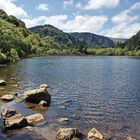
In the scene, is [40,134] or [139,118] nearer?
[40,134]

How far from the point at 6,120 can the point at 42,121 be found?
201 inches

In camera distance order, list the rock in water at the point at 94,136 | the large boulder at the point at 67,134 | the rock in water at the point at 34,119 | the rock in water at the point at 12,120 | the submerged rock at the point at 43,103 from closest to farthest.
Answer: the large boulder at the point at 67,134, the rock in water at the point at 94,136, the rock in water at the point at 12,120, the rock in water at the point at 34,119, the submerged rock at the point at 43,103

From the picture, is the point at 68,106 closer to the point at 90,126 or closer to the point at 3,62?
the point at 90,126

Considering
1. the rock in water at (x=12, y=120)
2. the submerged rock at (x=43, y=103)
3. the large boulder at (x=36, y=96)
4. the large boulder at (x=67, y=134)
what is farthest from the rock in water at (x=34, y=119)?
the large boulder at (x=36, y=96)

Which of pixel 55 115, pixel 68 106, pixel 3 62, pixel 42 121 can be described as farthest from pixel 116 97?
pixel 3 62

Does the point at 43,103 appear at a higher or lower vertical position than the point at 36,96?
lower

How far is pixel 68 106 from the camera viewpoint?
47375mm

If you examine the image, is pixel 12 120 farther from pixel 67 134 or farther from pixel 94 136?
pixel 94 136

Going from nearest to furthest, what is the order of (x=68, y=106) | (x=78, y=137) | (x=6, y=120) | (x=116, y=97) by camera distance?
(x=78, y=137), (x=6, y=120), (x=68, y=106), (x=116, y=97)

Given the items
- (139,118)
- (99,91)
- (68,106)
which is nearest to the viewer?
(139,118)

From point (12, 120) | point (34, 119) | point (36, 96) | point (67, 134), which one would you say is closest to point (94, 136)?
point (67, 134)

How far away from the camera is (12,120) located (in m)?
34.9

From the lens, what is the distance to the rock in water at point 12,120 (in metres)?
34.1

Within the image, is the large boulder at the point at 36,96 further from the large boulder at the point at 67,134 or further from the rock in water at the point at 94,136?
the rock in water at the point at 94,136
